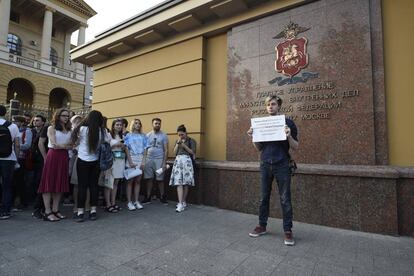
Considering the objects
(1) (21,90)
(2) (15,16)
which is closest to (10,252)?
(1) (21,90)

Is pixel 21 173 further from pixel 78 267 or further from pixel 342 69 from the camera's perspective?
pixel 342 69

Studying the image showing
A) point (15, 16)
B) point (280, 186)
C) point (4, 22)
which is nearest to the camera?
point (280, 186)

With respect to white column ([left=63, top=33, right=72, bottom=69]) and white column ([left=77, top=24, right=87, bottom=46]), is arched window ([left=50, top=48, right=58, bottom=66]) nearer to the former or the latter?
white column ([left=63, top=33, right=72, bottom=69])

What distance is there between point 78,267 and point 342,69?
4935mm

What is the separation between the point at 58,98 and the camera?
3309 centimetres

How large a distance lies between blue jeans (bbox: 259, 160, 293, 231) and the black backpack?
178 inches

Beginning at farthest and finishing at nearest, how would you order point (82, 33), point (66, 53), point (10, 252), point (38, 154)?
point (66, 53) < point (82, 33) < point (38, 154) < point (10, 252)

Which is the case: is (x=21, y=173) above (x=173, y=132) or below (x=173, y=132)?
below

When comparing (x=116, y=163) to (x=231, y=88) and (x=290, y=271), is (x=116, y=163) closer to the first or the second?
(x=231, y=88)

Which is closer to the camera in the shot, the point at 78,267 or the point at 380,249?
the point at 78,267

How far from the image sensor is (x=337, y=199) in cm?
442

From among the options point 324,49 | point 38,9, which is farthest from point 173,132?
point 38,9

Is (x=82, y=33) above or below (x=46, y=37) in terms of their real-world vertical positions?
above

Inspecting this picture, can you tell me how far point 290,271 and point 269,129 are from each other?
1819 millimetres
